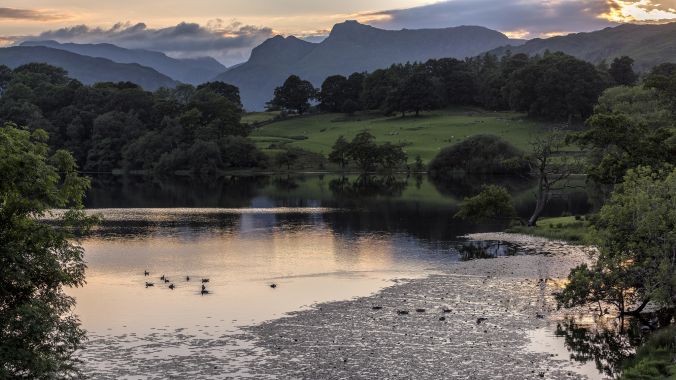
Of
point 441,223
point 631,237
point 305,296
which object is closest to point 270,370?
point 305,296

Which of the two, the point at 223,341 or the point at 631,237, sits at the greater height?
the point at 631,237

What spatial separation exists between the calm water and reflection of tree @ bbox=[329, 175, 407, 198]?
76 cm

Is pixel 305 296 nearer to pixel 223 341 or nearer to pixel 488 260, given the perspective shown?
pixel 223 341

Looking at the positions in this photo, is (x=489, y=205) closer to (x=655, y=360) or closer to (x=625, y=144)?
(x=625, y=144)

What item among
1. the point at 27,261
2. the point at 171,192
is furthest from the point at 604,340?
the point at 171,192

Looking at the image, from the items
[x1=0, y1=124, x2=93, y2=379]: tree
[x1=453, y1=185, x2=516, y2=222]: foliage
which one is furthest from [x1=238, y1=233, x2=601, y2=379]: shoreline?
[x1=453, y1=185, x2=516, y2=222]: foliage

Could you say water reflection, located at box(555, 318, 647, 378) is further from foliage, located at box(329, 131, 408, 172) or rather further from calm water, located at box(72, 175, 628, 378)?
foliage, located at box(329, 131, 408, 172)

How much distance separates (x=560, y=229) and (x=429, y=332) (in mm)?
47999

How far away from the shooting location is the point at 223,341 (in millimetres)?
44281

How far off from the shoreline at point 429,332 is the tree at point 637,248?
4.12 m

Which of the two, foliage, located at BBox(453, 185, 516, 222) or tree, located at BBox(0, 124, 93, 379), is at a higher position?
tree, located at BBox(0, 124, 93, 379)

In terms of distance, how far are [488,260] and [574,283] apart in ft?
84.5

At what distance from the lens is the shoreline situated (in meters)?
38.7

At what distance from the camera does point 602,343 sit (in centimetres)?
4388
